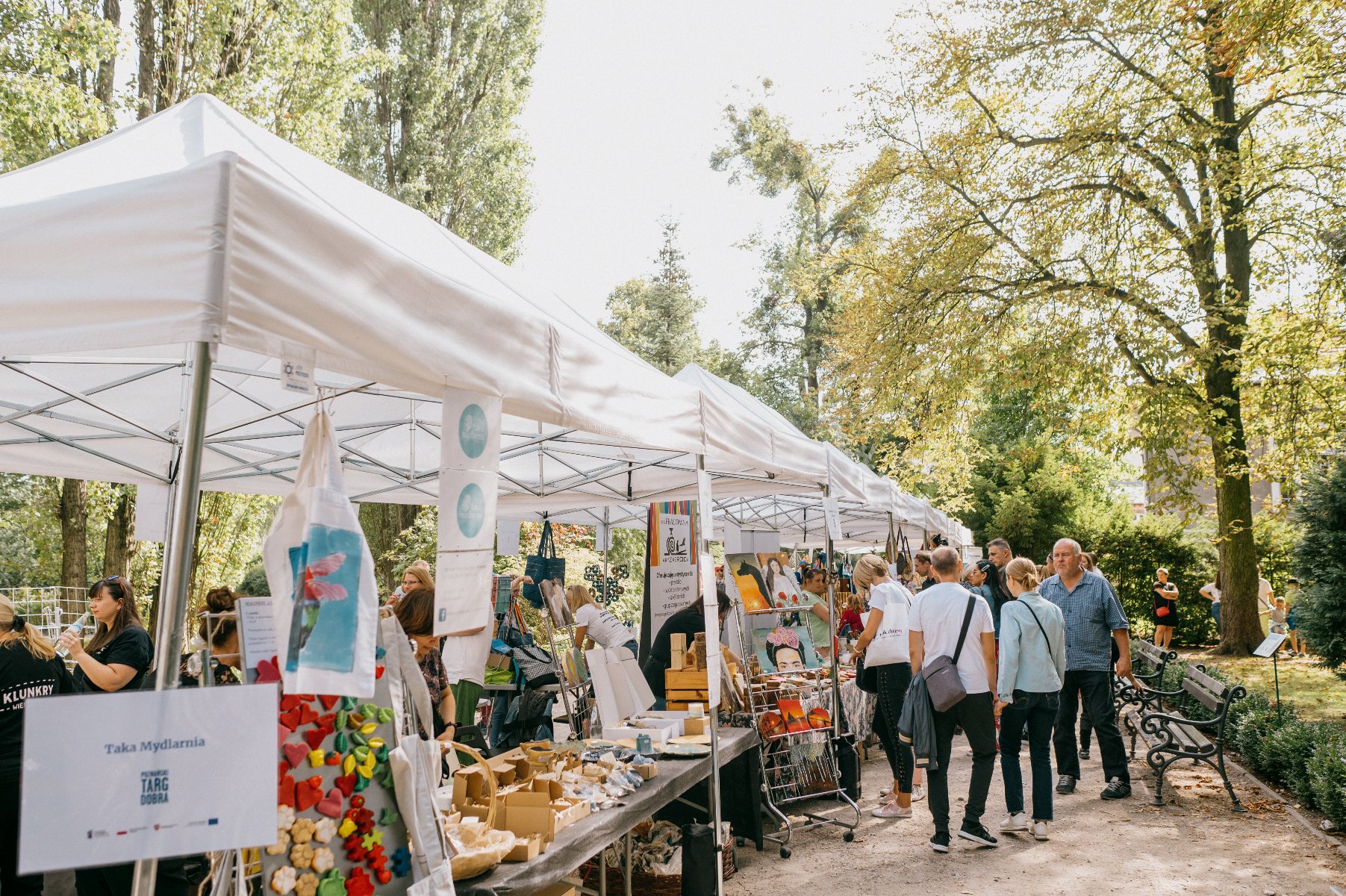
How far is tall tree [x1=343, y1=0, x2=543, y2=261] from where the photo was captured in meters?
17.7

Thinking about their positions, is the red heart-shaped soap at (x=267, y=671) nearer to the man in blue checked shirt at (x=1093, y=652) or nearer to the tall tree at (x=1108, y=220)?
the man in blue checked shirt at (x=1093, y=652)

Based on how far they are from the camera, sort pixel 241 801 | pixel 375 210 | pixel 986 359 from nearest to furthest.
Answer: pixel 241 801 < pixel 375 210 < pixel 986 359

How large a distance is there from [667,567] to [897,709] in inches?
80.1

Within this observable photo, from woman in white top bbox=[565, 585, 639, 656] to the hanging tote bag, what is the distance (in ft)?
19.0

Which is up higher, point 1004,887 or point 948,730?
point 948,730

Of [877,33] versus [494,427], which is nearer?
[494,427]

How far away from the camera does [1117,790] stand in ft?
24.0

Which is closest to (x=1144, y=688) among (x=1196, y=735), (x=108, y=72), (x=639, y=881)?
(x=1196, y=735)

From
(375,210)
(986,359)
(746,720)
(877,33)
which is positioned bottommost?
(746,720)

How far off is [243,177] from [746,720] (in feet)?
17.3

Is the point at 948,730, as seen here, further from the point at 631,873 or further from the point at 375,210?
the point at 375,210

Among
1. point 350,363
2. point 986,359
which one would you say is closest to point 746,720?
point 350,363

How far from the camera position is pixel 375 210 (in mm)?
3344

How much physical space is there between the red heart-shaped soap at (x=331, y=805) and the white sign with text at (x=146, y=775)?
0.78 meters
